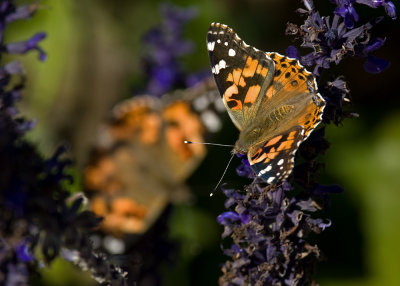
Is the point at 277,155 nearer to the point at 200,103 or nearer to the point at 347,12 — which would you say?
the point at 347,12

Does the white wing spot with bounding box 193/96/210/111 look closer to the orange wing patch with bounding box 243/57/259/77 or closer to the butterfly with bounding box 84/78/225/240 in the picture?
the butterfly with bounding box 84/78/225/240

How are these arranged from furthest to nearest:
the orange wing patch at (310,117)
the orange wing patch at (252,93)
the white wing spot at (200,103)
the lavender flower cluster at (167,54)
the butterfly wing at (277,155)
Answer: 1. the lavender flower cluster at (167,54)
2. the white wing spot at (200,103)
3. the orange wing patch at (252,93)
4. the orange wing patch at (310,117)
5. the butterfly wing at (277,155)

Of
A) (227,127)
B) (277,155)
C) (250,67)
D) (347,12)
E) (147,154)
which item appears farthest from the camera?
(227,127)

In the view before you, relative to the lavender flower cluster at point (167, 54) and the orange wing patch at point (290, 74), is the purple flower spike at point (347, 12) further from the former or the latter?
the lavender flower cluster at point (167, 54)

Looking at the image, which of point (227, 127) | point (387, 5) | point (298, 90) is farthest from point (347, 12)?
point (227, 127)

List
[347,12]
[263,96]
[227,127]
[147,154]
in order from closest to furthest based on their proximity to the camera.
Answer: [347,12], [263,96], [147,154], [227,127]

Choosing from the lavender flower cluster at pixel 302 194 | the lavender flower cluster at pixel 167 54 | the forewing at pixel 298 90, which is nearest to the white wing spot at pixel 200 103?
the lavender flower cluster at pixel 167 54

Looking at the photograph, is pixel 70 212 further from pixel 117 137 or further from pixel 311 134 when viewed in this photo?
pixel 117 137
